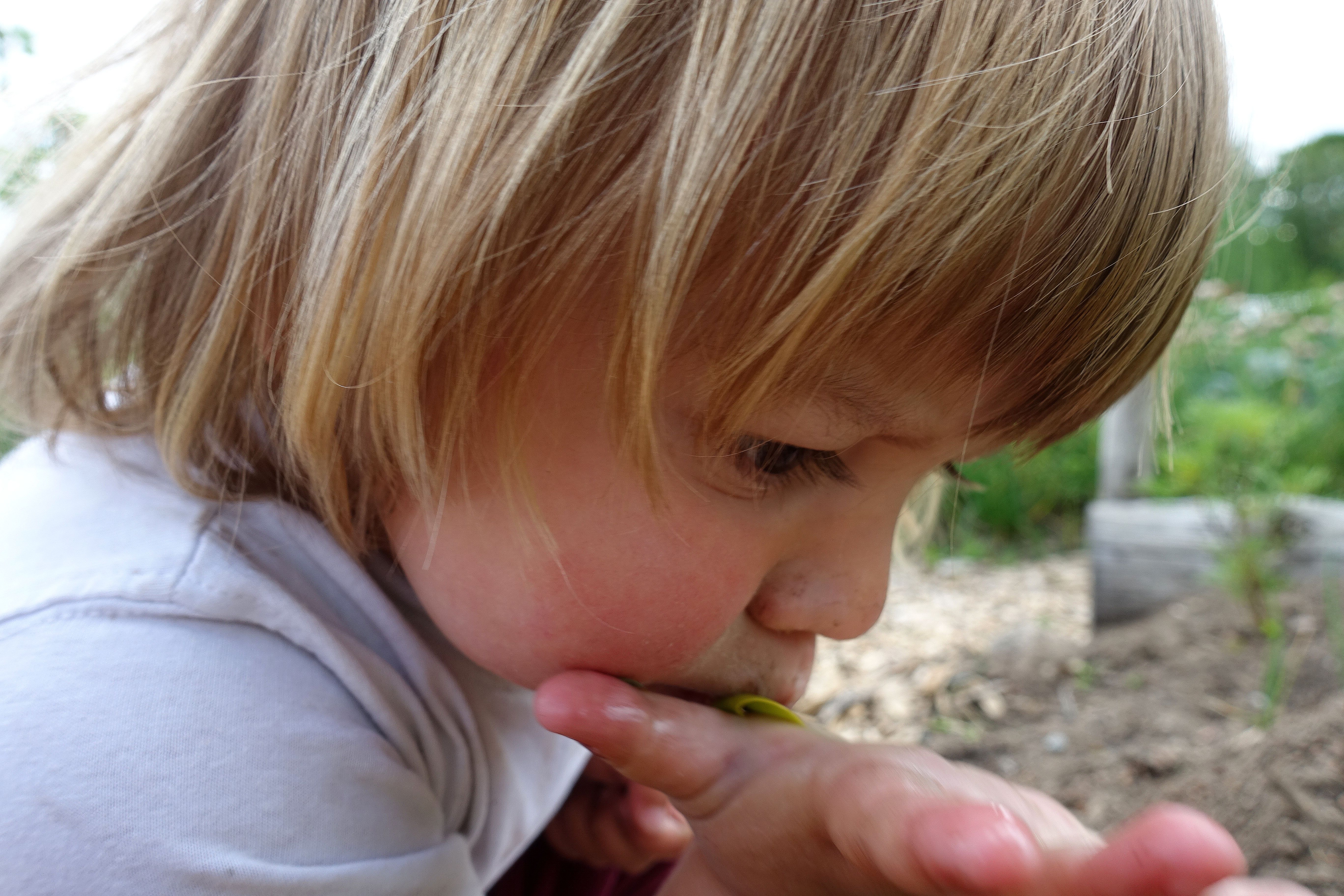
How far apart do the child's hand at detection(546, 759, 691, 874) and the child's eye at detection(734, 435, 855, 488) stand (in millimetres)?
651

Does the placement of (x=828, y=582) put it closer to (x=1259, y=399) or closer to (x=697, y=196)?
(x=697, y=196)

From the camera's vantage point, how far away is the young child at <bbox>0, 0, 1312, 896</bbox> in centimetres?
60

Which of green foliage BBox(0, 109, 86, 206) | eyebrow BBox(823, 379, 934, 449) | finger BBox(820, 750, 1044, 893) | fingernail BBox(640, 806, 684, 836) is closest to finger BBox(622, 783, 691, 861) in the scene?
fingernail BBox(640, 806, 684, 836)

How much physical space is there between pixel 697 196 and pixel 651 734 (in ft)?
1.42

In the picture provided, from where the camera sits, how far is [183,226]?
828 mm

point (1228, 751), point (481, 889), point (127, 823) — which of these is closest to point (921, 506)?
point (1228, 751)

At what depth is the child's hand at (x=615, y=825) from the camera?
4.13 feet

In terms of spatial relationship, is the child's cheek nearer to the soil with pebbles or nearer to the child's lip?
the child's lip

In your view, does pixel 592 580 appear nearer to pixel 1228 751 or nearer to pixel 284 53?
pixel 284 53

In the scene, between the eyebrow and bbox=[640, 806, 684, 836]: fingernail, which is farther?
bbox=[640, 806, 684, 836]: fingernail

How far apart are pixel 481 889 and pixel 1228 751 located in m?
1.44

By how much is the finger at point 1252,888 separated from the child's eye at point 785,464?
378 mm

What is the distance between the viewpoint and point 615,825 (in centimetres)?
129

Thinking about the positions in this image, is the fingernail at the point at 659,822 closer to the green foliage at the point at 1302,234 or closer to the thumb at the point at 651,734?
the thumb at the point at 651,734
